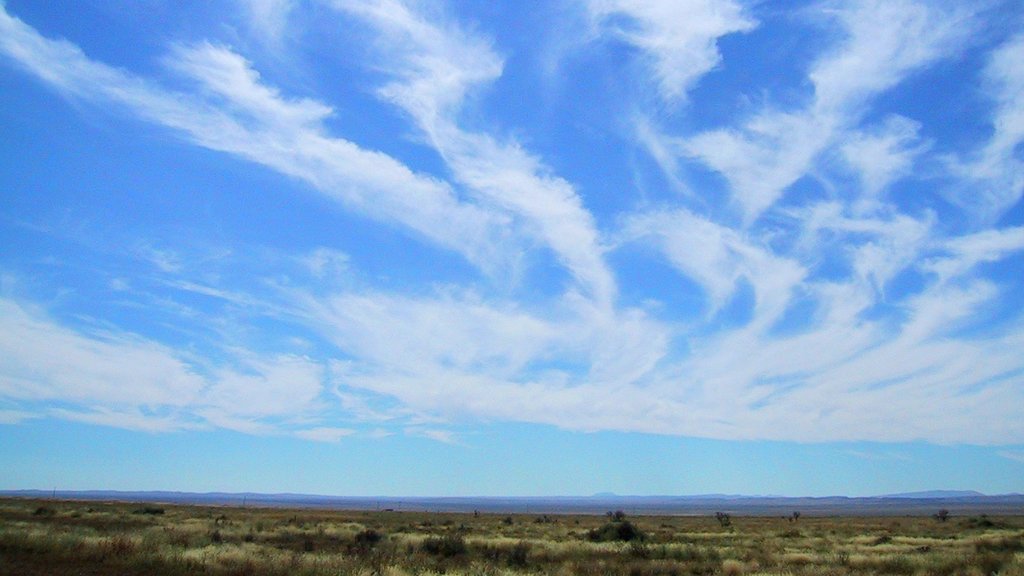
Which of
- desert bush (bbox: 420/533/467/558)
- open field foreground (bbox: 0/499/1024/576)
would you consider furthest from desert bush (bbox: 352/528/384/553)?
desert bush (bbox: 420/533/467/558)

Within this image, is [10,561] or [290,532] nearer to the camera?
[10,561]

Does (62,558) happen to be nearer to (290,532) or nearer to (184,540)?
(184,540)

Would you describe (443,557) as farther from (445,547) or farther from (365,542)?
(365,542)

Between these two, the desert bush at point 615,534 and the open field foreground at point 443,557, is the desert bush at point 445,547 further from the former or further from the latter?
the desert bush at point 615,534

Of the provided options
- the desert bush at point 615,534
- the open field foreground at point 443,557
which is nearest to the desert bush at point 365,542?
the open field foreground at point 443,557

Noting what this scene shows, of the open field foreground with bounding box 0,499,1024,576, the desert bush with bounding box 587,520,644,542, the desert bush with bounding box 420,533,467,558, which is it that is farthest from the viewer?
the desert bush with bounding box 587,520,644,542

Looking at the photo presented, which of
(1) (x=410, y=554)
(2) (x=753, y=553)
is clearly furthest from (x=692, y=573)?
(1) (x=410, y=554)

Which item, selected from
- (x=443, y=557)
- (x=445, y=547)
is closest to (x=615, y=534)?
(x=445, y=547)

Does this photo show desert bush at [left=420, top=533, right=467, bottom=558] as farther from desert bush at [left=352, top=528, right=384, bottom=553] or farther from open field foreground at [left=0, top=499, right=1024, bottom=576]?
desert bush at [left=352, top=528, right=384, bottom=553]

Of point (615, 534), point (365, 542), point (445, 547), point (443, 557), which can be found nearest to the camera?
point (443, 557)

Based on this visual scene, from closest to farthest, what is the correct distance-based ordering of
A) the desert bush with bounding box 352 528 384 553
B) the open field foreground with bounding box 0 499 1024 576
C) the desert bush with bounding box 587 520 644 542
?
the open field foreground with bounding box 0 499 1024 576 → the desert bush with bounding box 352 528 384 553 → the desert bush with bounding box 587 520 644 542

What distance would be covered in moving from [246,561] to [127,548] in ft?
11.7

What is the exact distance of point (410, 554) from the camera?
25.2 metres

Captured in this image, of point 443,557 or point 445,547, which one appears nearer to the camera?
point 443,557
